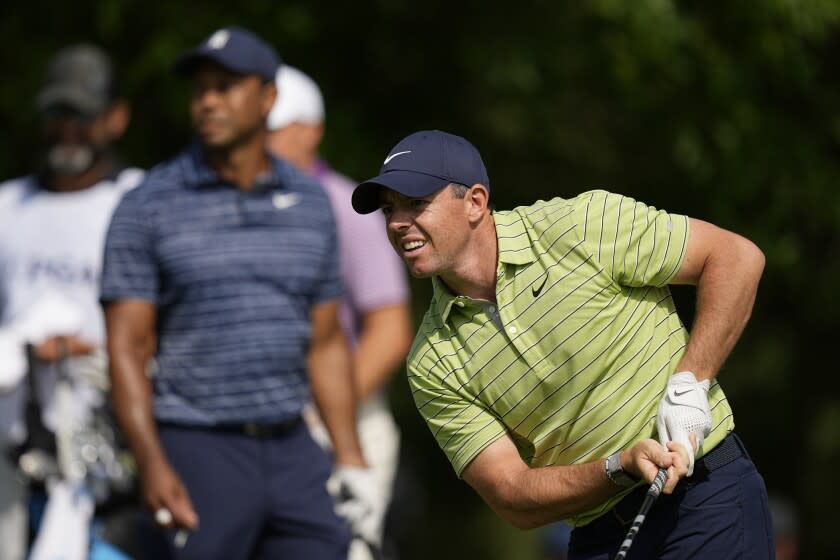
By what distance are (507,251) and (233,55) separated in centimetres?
192

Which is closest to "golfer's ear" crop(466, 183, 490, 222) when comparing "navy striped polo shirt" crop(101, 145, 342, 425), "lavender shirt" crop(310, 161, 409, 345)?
"navy striped polo shirt" crop(101, 145, 342, 425)

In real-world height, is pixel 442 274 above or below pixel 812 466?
above

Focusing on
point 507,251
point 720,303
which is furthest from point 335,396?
point 720,303

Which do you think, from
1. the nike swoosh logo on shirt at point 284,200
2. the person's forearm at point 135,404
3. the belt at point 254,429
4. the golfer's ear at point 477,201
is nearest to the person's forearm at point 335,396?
the belt at point 254,429

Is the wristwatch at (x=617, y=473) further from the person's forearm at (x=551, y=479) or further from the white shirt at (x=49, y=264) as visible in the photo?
the white shirt at (x=49, y=264)

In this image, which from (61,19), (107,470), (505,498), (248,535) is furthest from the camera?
(61,19)

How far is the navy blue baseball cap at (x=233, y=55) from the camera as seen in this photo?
5.87 metres

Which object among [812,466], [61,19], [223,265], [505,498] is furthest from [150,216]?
[812,466]

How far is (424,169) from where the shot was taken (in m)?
4.29

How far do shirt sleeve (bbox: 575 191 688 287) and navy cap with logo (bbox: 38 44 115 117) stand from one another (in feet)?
9.90

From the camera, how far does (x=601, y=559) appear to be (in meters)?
4.33

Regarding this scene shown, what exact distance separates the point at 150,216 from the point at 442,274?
5.06ft

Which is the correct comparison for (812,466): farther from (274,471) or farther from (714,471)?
(714,471)

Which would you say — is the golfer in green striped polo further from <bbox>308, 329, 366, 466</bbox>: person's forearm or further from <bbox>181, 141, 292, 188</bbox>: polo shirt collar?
<bbox>308, 329, 366, 466</bbox>: person's forearm
